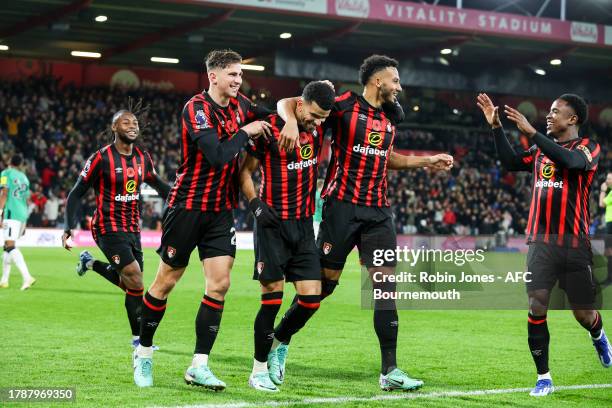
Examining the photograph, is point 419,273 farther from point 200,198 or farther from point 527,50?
point 527,50

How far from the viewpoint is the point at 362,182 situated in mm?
7422

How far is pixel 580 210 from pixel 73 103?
2997cm

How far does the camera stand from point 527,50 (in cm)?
3719

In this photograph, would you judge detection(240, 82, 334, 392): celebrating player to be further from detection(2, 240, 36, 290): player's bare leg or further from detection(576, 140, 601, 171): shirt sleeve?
detection(2, 240, 36, 290): player's bare leg

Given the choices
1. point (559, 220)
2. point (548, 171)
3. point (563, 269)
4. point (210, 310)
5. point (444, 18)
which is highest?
point (444, 18)

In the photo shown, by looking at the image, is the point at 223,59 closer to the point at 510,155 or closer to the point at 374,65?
the point at 374,65

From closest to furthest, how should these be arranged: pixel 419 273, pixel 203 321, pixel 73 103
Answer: pixel 203 321 < pixel 419 273 < pixel 73 103

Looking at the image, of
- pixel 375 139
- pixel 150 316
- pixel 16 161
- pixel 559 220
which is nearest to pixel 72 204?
pixel 150 316

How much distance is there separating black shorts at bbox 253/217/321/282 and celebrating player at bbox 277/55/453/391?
0.26 meters

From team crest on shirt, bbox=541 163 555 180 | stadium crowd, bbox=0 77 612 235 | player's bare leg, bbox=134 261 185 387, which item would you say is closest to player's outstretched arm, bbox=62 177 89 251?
player's bare leg, bbox=134 261 185 387

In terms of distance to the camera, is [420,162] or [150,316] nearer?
[150,316]

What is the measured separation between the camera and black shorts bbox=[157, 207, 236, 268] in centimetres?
703

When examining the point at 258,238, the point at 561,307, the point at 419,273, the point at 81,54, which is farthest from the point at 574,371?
the point at 81,54

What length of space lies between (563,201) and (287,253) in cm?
222
